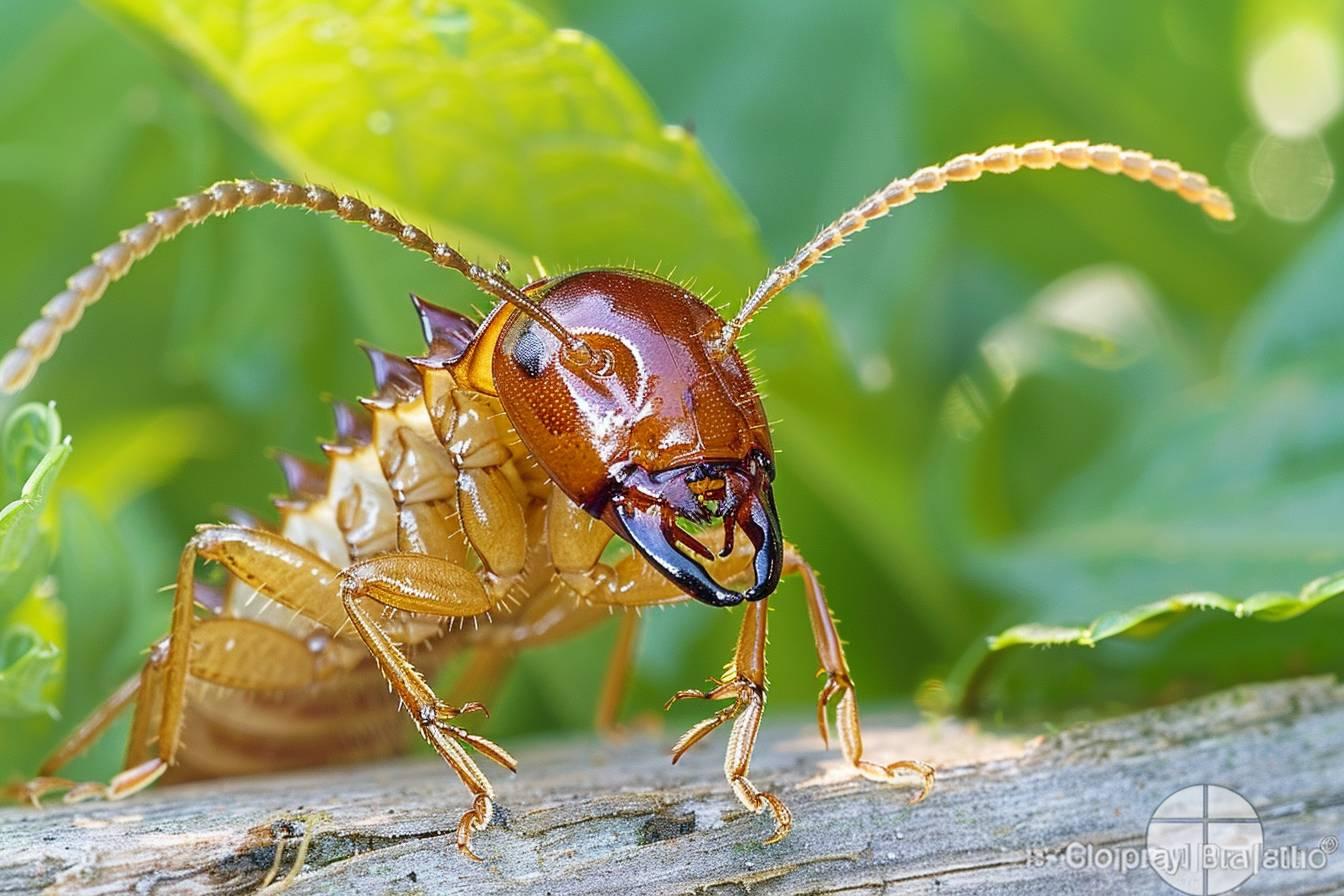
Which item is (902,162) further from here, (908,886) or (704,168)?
(908,886)

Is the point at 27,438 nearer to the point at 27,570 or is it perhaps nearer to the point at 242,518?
the point at 27,570

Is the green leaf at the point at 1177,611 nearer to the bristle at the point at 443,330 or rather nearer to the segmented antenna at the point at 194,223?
the segmented antenna at the point at 194,223

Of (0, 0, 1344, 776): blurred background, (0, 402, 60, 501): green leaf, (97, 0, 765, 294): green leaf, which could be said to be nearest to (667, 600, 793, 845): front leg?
(0, 0, 1344, 776): blurred background

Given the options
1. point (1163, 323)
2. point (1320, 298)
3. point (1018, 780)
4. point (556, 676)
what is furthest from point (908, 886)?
point (1163, 323)

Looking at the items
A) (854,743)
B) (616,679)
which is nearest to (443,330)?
(616,679)

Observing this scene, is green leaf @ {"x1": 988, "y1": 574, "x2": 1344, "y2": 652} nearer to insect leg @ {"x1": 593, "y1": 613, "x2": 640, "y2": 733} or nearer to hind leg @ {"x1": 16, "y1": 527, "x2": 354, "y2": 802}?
insect leg @ {"x1": 593, "y1": 613, "x2": 640, "y2": 733}
